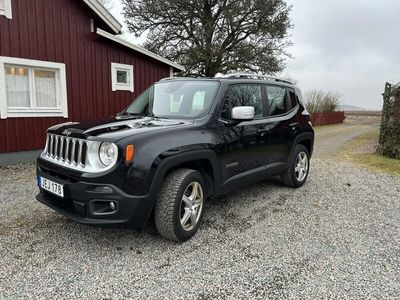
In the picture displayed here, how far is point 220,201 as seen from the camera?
488 centimetres

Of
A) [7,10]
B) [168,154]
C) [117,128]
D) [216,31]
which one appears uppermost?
[216,31]

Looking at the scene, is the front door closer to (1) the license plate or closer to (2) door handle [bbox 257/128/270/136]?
(2) door handle [bbox 257/128/270/136]

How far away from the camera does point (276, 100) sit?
16.7 feet

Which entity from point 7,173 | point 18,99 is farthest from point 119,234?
point 18,99

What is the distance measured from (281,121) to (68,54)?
20.6ft

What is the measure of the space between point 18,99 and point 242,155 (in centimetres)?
631

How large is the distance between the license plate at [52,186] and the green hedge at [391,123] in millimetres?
9087

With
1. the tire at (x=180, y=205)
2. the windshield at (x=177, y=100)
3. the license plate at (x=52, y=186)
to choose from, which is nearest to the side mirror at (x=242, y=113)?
the windshield at (x=177, y=100)

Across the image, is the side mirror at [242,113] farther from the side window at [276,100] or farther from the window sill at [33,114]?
the window sill at [33,114]

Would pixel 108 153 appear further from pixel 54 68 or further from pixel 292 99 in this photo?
pixel 54 68

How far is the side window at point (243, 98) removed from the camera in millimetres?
4021

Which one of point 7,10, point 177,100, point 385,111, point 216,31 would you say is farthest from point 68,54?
point 216,31

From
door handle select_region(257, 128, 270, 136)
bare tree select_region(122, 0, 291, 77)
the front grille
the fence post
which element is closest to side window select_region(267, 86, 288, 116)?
door handle select_region(257, 128, 270, 136)

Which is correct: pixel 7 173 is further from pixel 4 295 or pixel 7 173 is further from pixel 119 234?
pixel 4 295
